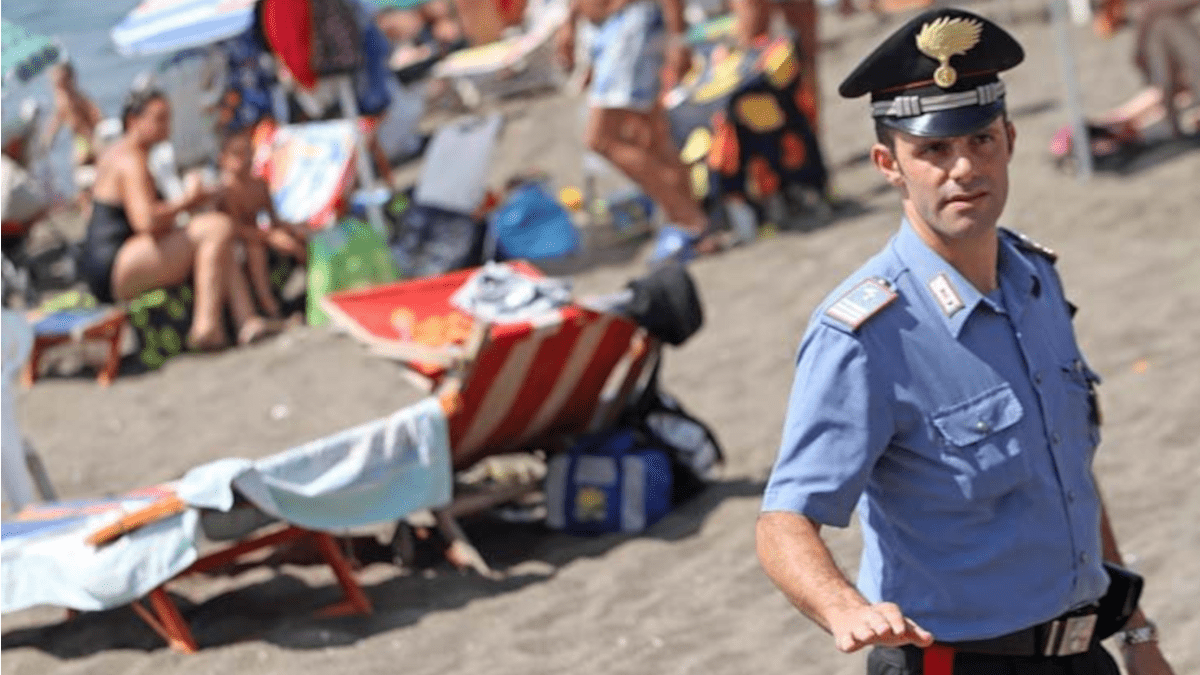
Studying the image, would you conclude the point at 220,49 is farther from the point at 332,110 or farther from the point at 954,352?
the point at 954,352

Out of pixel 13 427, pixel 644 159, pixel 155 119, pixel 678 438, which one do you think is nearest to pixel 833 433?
pixel 678 438

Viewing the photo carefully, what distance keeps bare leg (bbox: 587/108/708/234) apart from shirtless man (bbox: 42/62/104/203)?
481 cm

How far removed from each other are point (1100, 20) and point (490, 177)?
11.9 ft

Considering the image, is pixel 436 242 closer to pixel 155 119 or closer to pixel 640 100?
pixel 640 100

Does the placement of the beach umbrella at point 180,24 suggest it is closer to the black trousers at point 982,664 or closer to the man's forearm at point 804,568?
the black trousers at point 982,664

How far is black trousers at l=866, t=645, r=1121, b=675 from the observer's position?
8.56ft

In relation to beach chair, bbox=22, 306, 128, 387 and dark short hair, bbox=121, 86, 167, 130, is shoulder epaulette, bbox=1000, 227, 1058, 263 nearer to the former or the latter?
dark short hair, bbox=121, 86, 167, 130

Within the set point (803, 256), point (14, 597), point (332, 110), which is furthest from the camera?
point (332, 110)

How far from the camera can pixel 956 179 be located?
8.29ft

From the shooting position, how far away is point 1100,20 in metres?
12.0

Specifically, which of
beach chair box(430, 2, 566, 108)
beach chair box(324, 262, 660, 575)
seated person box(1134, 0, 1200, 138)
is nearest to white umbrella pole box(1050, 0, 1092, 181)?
seated person box(1134, 0, 1200, 138)

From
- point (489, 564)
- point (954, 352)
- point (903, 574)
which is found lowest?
point (489, 564)

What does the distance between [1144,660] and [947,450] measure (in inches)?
20.3

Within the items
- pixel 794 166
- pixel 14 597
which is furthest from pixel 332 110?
pixel 14 597
